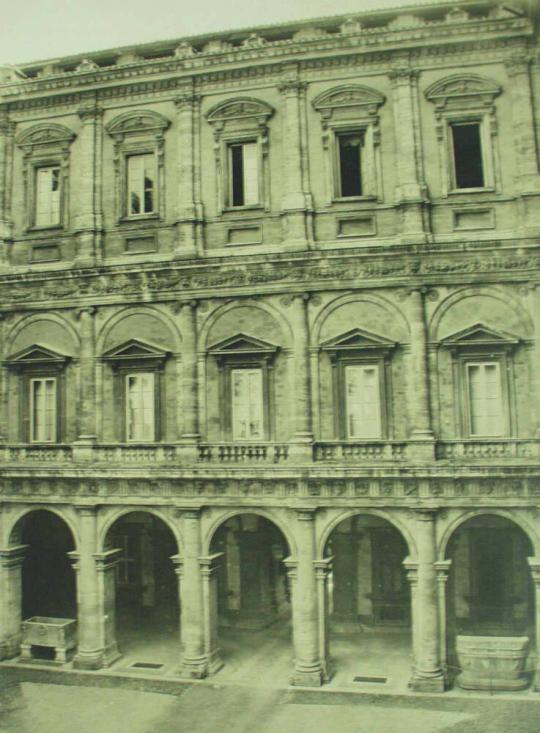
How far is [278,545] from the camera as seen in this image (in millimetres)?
24562

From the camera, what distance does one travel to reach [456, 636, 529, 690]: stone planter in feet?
58.8

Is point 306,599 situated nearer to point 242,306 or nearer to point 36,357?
point 242,306

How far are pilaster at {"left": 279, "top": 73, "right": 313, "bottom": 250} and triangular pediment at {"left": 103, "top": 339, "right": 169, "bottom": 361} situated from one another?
470 centimetres

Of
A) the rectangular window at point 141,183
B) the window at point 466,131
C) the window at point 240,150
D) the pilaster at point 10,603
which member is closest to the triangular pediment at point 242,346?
the window at point 240,150

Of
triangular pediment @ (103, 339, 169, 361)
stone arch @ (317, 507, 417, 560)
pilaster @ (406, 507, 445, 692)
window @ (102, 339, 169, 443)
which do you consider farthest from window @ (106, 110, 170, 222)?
pilaster @ (406, 507, 445, 692)

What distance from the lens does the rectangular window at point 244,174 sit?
827 inches

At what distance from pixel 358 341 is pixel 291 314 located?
1968 millimetres

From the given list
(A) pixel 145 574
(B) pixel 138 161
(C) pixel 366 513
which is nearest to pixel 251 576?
(A) pixel 145 574

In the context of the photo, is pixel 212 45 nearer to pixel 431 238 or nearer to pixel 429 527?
pixel 431 238

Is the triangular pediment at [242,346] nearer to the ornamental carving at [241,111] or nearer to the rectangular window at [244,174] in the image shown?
the rectangular window at [244,174]

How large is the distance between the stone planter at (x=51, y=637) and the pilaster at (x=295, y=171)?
1254 centimetres

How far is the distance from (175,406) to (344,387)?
4815 millimetres

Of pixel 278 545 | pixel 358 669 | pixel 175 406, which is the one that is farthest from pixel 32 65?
pixel 358 669

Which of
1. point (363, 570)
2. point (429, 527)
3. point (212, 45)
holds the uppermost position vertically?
point (212, 45)
